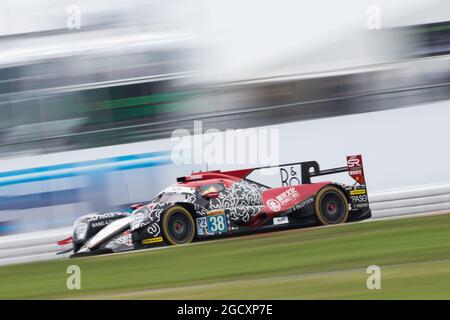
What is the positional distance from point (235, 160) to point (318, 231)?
171 centimetres

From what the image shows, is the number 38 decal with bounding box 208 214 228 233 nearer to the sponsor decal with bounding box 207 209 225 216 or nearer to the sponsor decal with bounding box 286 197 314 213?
the sponsor decal with bounding box 207 209 225 216

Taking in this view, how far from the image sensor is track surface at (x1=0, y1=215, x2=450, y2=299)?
4.58 m

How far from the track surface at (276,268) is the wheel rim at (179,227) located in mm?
243

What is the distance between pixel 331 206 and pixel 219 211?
1.19 meters

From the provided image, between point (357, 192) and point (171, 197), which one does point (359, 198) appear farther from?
point (171, 197)

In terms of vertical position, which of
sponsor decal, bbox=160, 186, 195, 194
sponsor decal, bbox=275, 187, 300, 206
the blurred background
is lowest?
sponsor decal, bbox=275, 187, 300, 206

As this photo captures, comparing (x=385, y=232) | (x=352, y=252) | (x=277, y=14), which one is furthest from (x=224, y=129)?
(x=352, y=252)

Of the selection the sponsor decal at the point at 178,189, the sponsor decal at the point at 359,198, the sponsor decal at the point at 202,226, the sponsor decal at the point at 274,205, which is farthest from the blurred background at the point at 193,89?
the sponsor decal at the point at 274,205

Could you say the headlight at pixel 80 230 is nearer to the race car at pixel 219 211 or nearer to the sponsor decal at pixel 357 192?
the race car at pixel 219 211

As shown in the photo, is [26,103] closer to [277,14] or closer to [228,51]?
[228,51]

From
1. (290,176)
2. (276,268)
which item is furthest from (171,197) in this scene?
(276,268)

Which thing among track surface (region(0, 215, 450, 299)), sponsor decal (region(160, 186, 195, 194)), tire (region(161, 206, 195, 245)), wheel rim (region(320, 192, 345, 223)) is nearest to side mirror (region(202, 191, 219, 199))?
sponsor decal (region(160, 186, 195, 194))

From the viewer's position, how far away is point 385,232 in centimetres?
680

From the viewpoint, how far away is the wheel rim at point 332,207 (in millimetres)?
7660
